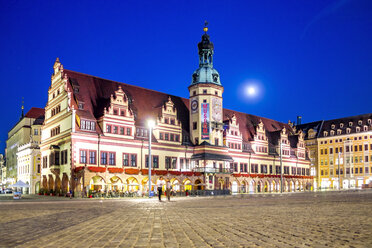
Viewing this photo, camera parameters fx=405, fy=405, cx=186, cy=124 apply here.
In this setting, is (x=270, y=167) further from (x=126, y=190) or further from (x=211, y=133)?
(x=126, y=190)

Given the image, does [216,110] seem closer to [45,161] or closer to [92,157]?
[92,157]

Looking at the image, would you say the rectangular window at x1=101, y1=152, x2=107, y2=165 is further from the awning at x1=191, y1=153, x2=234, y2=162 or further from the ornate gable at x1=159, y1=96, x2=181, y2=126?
the awning at x1=191, y1=153, x2=234, y2=162

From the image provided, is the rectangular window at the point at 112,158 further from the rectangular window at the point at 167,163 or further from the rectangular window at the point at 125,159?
the rectangular window at the point at 167,163

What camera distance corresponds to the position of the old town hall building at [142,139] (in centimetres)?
5550

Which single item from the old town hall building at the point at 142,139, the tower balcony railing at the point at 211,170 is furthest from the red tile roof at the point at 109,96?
the tower balcony railing at the point at 211,170

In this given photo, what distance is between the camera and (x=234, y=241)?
9.24 m

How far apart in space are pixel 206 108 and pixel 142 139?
1421 centimetres

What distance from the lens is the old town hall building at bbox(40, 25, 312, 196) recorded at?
55.5 meters

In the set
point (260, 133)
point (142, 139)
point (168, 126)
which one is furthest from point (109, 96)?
point (260, 133)

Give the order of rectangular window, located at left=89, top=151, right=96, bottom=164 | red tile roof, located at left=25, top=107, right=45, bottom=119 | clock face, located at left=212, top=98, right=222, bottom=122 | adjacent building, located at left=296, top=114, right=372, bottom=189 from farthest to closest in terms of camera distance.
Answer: adjacent building, located at left=296, top=114, right=372, bottom=189
red tile roof, located at left=25, top=107, right=45, bottom=119
clock face, located at left=212, top=98, right=222, bottom=122
rectangular window, located at left=89, top=151, right=96, bottom=164

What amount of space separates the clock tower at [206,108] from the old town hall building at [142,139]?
0.17 meters

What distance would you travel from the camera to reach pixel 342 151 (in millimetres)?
106562

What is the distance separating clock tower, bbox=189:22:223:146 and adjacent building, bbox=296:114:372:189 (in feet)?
140

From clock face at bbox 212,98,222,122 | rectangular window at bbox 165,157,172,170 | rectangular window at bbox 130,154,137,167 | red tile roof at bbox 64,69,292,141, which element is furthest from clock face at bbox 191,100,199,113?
rectangular window at bbox 130,154,137,167
